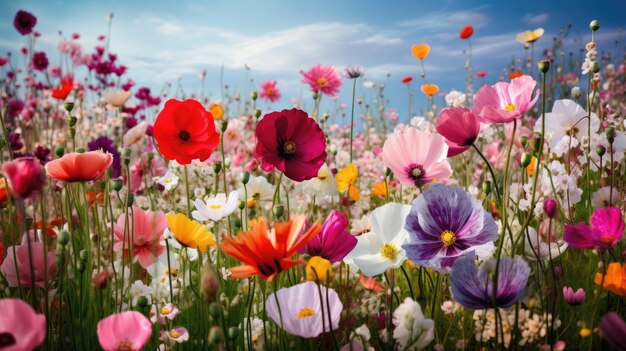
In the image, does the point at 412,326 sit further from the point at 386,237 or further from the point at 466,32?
the point at 466,32

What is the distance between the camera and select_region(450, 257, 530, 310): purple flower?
0.78 meters

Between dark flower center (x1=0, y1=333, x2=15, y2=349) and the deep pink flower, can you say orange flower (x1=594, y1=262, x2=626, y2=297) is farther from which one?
dark flower center (x1=0, y1=333, x2=15, y2=349)

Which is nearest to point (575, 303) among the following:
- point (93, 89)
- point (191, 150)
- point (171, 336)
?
point (171, 336)

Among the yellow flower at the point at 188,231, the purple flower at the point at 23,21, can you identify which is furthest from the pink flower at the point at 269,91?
the yellow flower at the point at 188,231

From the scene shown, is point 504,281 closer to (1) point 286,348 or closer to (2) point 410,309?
(2) point 410,309

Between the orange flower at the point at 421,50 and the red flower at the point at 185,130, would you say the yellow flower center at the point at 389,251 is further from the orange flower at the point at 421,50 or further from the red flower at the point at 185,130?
the orange flower at the point at 421,50

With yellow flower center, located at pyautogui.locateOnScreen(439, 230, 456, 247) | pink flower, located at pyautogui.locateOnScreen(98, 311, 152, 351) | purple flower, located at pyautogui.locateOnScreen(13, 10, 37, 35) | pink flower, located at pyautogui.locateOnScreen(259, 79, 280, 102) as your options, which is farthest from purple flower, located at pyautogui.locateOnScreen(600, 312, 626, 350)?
purple flower, located at pyautogui.locateOnScreen(13, 10, 37, 35)

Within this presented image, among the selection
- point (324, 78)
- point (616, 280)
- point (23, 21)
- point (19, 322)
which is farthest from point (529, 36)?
point (23, 21)

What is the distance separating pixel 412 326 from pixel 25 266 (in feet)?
2.17

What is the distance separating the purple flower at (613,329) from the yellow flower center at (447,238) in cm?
27

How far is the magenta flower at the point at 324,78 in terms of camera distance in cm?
230

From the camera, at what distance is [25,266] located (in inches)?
38.8

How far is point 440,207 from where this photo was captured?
894mm

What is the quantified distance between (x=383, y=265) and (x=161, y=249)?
0.50 metres
